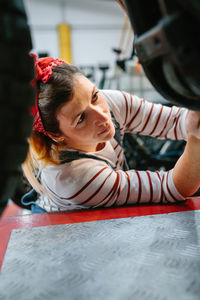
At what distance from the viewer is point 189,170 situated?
0.70 metres

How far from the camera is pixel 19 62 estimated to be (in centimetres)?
28

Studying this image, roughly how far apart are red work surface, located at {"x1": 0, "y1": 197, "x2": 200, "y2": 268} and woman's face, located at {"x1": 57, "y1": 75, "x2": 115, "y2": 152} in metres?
0.20

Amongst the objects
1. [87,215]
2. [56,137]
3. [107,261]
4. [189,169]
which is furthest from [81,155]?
[107,261]

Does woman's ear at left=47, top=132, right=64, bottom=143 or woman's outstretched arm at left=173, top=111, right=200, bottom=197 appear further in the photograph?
woman's ear at left=47, top=132, right=64, bottom=143

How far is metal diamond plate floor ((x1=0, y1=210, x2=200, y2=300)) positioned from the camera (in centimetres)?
36

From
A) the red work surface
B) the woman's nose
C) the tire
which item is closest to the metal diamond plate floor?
the red work surface

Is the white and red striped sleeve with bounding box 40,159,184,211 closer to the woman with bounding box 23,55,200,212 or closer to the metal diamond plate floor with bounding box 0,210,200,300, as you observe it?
the woman with bounding box 23,55,200,212

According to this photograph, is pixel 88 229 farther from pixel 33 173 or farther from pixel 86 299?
pixel 33 173

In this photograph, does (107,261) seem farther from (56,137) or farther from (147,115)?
(147,115)

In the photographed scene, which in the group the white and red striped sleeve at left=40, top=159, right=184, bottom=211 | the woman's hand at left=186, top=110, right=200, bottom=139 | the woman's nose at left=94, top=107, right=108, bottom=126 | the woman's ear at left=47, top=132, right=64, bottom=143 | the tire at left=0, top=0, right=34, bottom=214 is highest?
the tire at left=0, top=0, right=34, bottom=214

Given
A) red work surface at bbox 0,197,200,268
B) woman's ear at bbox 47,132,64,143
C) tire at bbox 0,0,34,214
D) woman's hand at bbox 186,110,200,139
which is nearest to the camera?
tire at bbox 0,0,34,214

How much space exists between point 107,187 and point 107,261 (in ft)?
1.01

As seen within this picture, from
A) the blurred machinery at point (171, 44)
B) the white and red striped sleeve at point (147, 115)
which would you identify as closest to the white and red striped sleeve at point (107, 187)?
the white and red striped sleeve at point (147, 115)

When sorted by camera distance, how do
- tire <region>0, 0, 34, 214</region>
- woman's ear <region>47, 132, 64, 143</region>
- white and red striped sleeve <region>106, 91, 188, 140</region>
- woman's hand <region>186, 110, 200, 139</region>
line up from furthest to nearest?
white and red striped sleeve <region>106, 91, 188, 140</region> → woman's ear <region>47, 132, 64, 143</region> → woman's hand <region>186, 110, 200, 139</region> → tire <region>0, 0, 34, 214</region>
